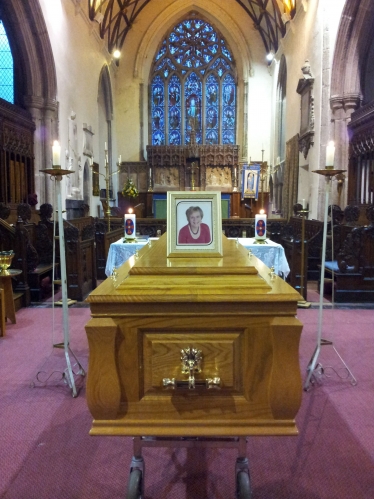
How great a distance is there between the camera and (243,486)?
5.52 feet

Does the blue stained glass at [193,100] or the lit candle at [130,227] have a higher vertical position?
the blue stained glass at [193,100]

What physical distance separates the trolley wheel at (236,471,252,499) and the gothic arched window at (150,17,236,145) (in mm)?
15009

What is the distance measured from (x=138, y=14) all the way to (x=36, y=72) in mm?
7879

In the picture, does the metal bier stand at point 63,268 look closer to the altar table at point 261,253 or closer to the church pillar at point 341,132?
the altar table at point 261,253

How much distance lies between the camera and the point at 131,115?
50.5 feet

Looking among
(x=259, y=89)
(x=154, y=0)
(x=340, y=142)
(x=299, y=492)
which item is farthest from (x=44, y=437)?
(x=154, y=0)

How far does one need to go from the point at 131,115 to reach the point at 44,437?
47.3 feet

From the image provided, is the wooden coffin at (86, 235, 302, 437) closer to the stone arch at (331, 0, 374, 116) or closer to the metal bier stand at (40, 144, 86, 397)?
the metal bier stand at (40, 144, 86, 397)

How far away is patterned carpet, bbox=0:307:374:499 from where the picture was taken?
6.30 ft

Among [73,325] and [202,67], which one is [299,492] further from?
[202,67]

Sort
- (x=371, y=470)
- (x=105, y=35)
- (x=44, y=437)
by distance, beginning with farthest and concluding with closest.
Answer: (x=105, y=35), (x=44, y=437), (x=371, y=470)

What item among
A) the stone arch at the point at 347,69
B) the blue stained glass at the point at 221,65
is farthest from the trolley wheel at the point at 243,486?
the blue stained glass at the point at 221,65

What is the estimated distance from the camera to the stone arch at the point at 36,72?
8109 mm

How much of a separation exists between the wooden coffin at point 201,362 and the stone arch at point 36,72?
845 cm
